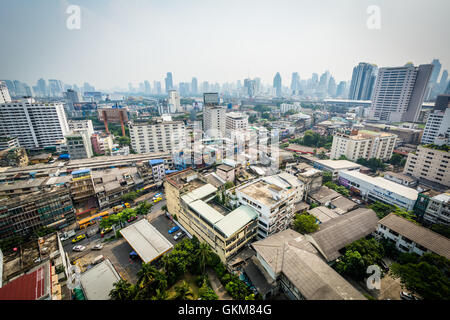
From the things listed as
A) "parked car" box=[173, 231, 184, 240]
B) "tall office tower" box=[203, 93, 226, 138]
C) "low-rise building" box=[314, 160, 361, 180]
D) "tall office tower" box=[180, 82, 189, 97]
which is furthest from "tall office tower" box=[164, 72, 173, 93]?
"parked car" box=[173, 231, 184, 240]

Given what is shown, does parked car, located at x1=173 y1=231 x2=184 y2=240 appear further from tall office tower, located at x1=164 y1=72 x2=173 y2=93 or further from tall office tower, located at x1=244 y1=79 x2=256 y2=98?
tall office tower, located at x1=164 y1=72 x2=173 y2=93

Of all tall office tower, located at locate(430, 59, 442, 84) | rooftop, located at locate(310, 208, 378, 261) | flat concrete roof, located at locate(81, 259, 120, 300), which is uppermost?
tall office tower, located at locate(430, 59, 442, 84)

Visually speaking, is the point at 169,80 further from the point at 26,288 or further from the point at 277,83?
the point at 26,288

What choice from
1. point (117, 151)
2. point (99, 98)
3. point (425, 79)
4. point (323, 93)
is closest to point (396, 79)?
point (425, 79)

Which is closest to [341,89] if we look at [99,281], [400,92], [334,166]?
[400,92]

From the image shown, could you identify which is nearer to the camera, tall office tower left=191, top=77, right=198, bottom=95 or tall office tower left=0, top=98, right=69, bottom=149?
tall office tower left=0, top=98, right=69, bottom=149

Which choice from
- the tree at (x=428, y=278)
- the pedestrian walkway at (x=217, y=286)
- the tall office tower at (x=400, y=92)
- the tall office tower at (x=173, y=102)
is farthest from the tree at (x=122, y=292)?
the tall office tower at (x=173, y=102)
